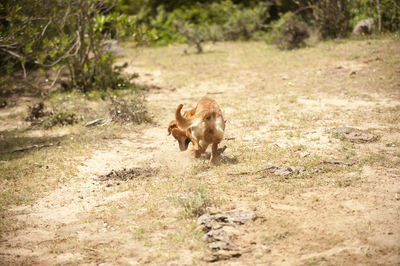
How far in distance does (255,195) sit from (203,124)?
1.27m

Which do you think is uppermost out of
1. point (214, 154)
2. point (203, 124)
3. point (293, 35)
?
point (293, 35)

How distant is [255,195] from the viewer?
520 centimetres

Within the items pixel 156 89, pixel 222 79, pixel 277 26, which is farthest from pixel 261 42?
pixel 156 89

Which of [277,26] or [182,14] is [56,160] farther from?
[182,14]

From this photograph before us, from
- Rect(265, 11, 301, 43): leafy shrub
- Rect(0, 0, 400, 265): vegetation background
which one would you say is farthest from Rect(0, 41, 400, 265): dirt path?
Rect(265, 11, 301, 43): leafy shrub

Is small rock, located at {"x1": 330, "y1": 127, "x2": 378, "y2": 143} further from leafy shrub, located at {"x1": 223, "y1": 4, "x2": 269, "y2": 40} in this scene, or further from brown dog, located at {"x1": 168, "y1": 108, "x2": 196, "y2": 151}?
leafy shrub, located at {"x1": 223, "y1": 4, "x2": 269, "y2": 40}

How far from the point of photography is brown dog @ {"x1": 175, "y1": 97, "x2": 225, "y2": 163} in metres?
5.89

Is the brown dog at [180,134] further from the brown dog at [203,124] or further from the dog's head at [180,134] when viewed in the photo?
the brown dog at [203,124]

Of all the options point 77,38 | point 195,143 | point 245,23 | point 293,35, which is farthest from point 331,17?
point 195,143

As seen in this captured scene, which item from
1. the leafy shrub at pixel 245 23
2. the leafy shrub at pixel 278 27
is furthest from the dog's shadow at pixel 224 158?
the leafy shrub at pixel 245 23

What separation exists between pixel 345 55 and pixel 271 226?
385 inches

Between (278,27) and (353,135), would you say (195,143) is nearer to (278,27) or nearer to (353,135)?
(353,135)

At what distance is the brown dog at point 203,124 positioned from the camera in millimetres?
5895

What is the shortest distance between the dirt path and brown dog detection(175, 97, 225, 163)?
40 centimetres
